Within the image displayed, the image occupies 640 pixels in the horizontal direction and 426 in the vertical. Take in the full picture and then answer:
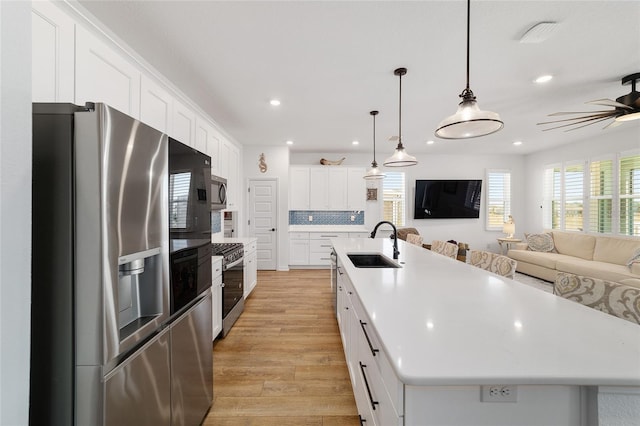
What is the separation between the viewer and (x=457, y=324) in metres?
1.02

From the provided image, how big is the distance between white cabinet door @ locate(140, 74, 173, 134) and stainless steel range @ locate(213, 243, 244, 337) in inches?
54.4

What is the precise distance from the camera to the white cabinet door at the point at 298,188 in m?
5.79

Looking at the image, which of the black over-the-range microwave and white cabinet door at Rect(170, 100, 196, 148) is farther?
the black over-the-range microwave

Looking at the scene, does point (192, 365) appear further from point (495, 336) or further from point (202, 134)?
point (202, 134)

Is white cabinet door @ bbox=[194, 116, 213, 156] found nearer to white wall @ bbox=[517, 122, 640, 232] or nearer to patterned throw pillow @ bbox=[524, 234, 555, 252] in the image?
white wall @ bbox=[517, 122, 640, 232]

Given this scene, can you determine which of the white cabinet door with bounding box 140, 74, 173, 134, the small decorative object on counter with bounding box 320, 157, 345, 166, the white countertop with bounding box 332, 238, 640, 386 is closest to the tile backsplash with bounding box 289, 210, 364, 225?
the small decorative object on counter with bounding box 320, 157, 345, 166

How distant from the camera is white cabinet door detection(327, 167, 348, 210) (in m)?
5.83

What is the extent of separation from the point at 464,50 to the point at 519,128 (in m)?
3.02

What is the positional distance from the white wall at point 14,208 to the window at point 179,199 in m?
0.59

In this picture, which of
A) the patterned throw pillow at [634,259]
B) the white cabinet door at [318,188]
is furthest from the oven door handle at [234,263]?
the patterned throw pillow at [634,259]

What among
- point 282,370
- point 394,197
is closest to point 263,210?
point 394,197

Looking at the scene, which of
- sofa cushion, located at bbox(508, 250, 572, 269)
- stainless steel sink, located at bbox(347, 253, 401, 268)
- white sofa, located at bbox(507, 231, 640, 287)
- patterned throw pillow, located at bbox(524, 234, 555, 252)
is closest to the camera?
stainless steel sink, located at bbox(347, 253, 401, 268)

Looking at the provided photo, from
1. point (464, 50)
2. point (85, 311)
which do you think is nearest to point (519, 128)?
point (464, 50)

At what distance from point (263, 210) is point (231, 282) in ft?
8.82
